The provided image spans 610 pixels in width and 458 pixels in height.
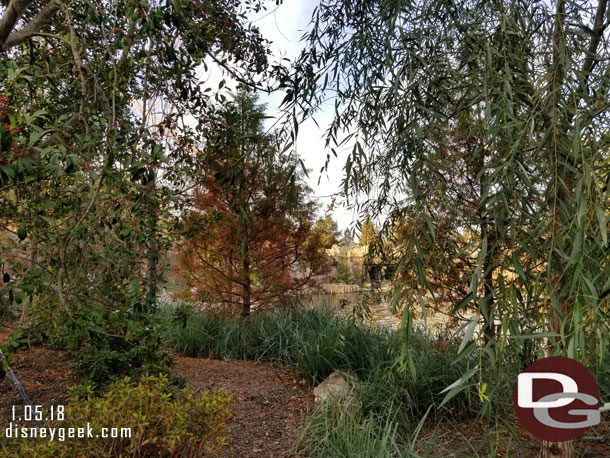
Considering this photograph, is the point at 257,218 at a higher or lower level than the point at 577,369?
higher

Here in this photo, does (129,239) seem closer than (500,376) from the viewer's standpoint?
No

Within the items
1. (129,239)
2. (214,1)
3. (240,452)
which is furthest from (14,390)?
(214,1)

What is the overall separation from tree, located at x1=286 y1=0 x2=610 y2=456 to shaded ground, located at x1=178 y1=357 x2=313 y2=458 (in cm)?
159

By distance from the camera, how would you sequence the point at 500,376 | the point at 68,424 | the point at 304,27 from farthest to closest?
1. the point at 304,27
2. the point at 68,424
3. the point at 500,376

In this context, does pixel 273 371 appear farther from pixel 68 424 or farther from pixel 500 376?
pixel 500 376

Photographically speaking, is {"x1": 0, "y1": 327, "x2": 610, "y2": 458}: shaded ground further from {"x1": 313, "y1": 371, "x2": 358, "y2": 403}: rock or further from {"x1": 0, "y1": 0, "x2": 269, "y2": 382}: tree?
{"x1": 0, "y1": 0, "x2": 269, "y2": 382}: tree

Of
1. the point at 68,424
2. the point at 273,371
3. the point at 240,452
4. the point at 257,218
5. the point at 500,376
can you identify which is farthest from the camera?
the point at 257,218

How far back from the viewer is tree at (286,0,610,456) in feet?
3.06

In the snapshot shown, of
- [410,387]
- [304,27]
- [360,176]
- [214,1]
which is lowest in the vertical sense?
[410,387]

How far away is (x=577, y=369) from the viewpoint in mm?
979

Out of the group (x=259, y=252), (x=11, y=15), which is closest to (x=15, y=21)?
(x=11, y=15)

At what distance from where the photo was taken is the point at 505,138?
47.0 inches

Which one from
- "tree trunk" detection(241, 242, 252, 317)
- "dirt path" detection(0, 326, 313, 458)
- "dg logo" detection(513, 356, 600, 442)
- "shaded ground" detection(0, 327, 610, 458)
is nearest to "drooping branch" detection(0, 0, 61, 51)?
"shaded ground" detection(0, 327, 610, 458)

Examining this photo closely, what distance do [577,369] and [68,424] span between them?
1649 mm
